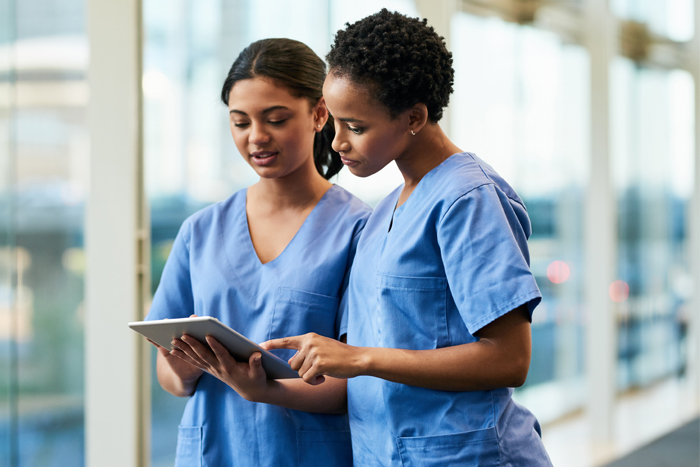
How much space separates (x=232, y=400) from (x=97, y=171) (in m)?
0.94

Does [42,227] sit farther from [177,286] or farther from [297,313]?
[297,313]

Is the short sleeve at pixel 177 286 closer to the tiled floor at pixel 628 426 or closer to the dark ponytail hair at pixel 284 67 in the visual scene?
the dark ponytail hair at pixel 284 67

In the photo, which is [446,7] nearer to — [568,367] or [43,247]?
[43,247]

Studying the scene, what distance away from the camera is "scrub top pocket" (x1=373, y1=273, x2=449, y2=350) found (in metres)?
1.01

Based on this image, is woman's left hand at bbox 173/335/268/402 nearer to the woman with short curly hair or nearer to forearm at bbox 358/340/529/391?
the woman with short curly hair

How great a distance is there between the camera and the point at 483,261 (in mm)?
968

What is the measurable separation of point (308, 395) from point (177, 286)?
36cm

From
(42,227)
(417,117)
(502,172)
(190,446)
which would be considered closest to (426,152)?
(417,117)

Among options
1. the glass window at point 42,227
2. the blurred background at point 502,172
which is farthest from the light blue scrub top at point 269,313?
the glass window at point 42,227

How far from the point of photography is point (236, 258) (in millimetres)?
1275

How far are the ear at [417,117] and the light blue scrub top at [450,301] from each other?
0.08 metres

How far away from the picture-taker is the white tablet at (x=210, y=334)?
99cm

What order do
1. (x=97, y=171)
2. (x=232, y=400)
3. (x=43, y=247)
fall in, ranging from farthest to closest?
(x=43, y=247), (x=97, y=171), (x=232, y=400)

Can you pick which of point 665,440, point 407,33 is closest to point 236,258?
point 407,33
